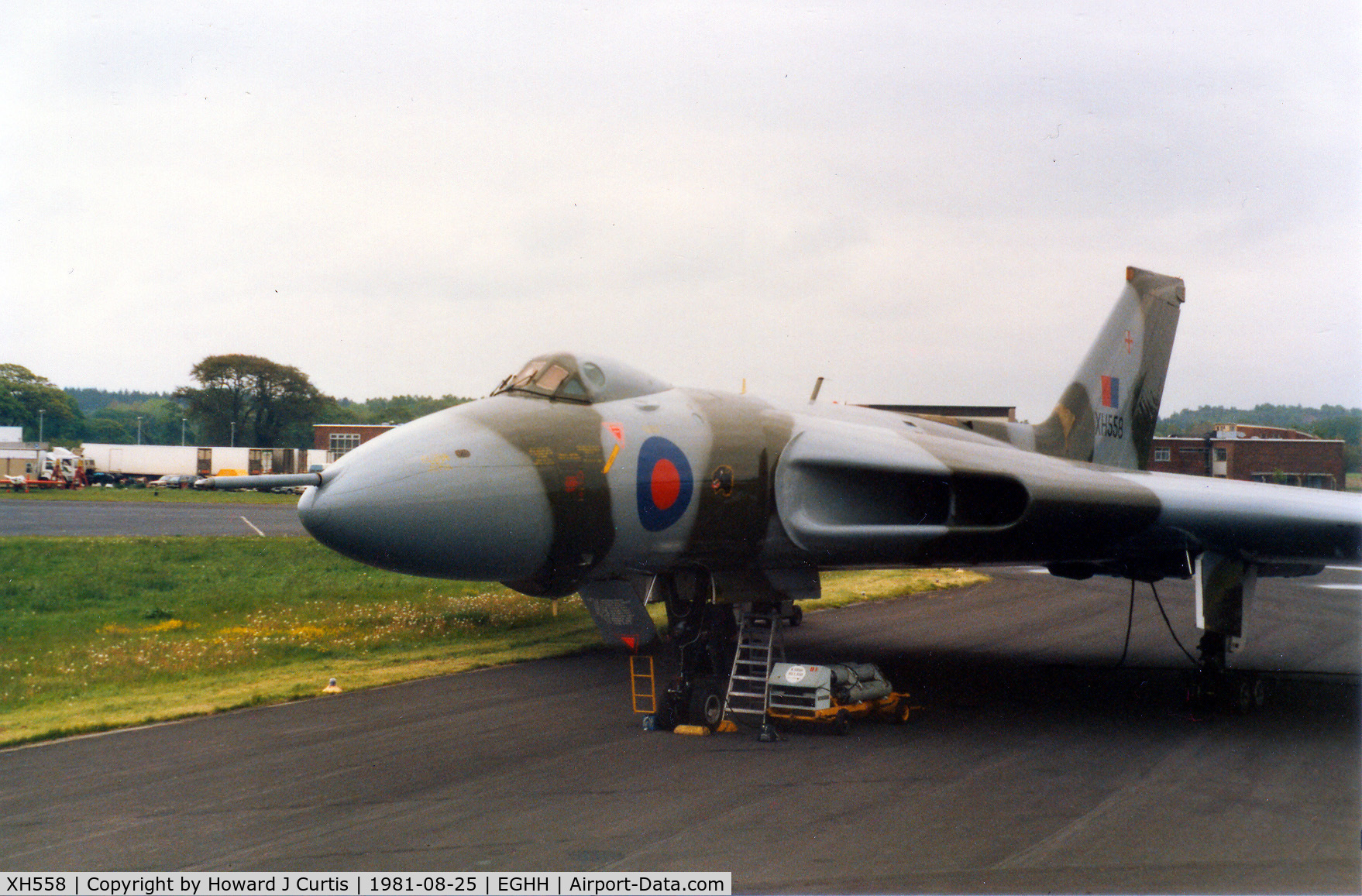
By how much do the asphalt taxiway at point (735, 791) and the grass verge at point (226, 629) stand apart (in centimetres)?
142

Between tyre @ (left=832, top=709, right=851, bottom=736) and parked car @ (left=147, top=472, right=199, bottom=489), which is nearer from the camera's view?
tyre @ (left=832, top=709, right=851, bottom=736)

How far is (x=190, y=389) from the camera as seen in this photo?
60.4 metres

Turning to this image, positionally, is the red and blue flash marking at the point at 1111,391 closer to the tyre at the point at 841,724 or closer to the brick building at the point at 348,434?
the tyre at the point at 841,724

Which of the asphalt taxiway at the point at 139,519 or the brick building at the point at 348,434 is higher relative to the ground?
the brick building at the point at 348,434

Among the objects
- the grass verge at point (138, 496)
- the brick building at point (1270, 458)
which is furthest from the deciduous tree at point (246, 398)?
the brick building at point (1270, 458)

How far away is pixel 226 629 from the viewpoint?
59.7 feet

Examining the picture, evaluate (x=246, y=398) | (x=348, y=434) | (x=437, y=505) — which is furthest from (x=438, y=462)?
(x=246, y=398)

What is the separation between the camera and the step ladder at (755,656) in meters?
11.5

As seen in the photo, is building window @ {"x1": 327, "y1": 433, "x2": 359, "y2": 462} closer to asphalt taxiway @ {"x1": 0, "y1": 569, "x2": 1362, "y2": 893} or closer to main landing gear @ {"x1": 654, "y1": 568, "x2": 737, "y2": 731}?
asphalt taxiway @ {"x1": 0, "y1": 569, "x2": 1362, "y2": 893}

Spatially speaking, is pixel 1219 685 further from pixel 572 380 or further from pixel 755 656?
pixel 572 380

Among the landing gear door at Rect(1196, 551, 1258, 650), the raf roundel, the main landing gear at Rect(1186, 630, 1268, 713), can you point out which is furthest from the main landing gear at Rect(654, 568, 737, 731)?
the landing gear door at Rect(1196, 551, 1258, 650)
